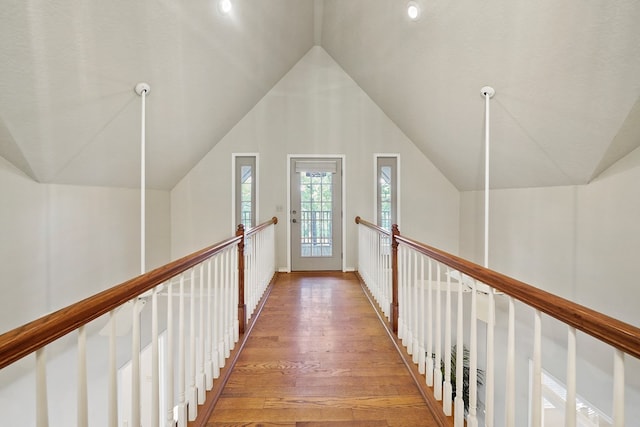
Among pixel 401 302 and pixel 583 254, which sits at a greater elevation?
pixel 583 254

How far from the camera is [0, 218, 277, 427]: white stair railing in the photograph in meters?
0.79

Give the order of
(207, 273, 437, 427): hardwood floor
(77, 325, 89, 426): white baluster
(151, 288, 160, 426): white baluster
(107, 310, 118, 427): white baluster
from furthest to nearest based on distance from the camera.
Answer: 1. (207, 273, 437, 427): hardwood floor
2. (151, 288, 160, 426): white baluster
3. (107, 310, 118, 427): white baluster
4. (77, 325, 89, 426): white baluster

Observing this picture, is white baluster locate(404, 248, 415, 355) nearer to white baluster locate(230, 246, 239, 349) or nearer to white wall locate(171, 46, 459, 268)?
white baluster locate(230, 246, 239, 349)

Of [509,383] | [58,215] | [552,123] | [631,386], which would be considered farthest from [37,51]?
[631,386]

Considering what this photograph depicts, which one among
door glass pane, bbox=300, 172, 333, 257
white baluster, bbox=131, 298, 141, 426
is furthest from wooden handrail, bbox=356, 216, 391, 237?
white baluster, bbox=131, 298, 141, 426

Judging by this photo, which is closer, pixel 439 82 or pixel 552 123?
pixel 552 123

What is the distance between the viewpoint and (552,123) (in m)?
2.61

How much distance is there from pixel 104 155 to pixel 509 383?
365cm

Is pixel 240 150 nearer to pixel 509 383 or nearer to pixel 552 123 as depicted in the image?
pixel 552 123

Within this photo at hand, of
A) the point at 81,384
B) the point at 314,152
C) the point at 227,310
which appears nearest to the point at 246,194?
the point at 314,152

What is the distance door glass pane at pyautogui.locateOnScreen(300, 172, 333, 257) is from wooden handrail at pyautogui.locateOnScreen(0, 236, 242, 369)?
3.90m

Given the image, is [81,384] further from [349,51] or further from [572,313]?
[349,51]

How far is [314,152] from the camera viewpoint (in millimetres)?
5145

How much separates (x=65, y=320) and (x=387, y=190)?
15.9ft
